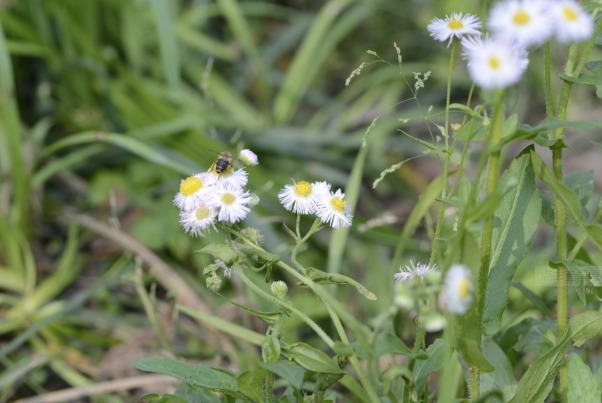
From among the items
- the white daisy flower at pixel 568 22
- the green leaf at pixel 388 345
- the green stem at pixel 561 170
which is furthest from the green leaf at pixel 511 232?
the white daisy flower at pixel 568 22

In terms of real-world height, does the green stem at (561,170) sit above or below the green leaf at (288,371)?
above

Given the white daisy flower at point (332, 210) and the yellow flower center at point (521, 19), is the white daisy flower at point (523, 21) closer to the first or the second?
the yellow flower center at point (521, 19)

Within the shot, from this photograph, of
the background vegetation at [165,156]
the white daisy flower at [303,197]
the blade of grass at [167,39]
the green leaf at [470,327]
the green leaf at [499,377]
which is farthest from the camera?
the blade of grass at [167,39]

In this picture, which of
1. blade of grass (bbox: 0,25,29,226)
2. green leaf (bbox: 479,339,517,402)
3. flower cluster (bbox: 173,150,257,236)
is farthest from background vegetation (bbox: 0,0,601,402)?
flower cluster (bbox: 173,150,257,236)

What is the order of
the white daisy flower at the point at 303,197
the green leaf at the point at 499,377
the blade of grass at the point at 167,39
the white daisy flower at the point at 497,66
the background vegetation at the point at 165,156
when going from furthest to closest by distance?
the blade of grass at the point at 167,39, the background vegetation at the point at 165,156, the green leaf at the point at 499,377, the white daisy flower at the point at 303,197, the white daisy flower at the point at 497,66

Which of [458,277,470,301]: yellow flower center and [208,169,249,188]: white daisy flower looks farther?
[208,169,249,188]: white daisy flower

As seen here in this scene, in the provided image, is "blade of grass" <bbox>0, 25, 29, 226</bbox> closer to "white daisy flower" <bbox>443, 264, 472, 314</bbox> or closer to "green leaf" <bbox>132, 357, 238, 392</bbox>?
"green leaf" <bbox>132, 357, 238, 392</bbox>

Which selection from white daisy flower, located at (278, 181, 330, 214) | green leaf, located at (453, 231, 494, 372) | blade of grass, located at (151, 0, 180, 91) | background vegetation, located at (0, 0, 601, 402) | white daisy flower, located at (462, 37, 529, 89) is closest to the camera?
white daisy flower, located at (462, 37, 529, 89)
